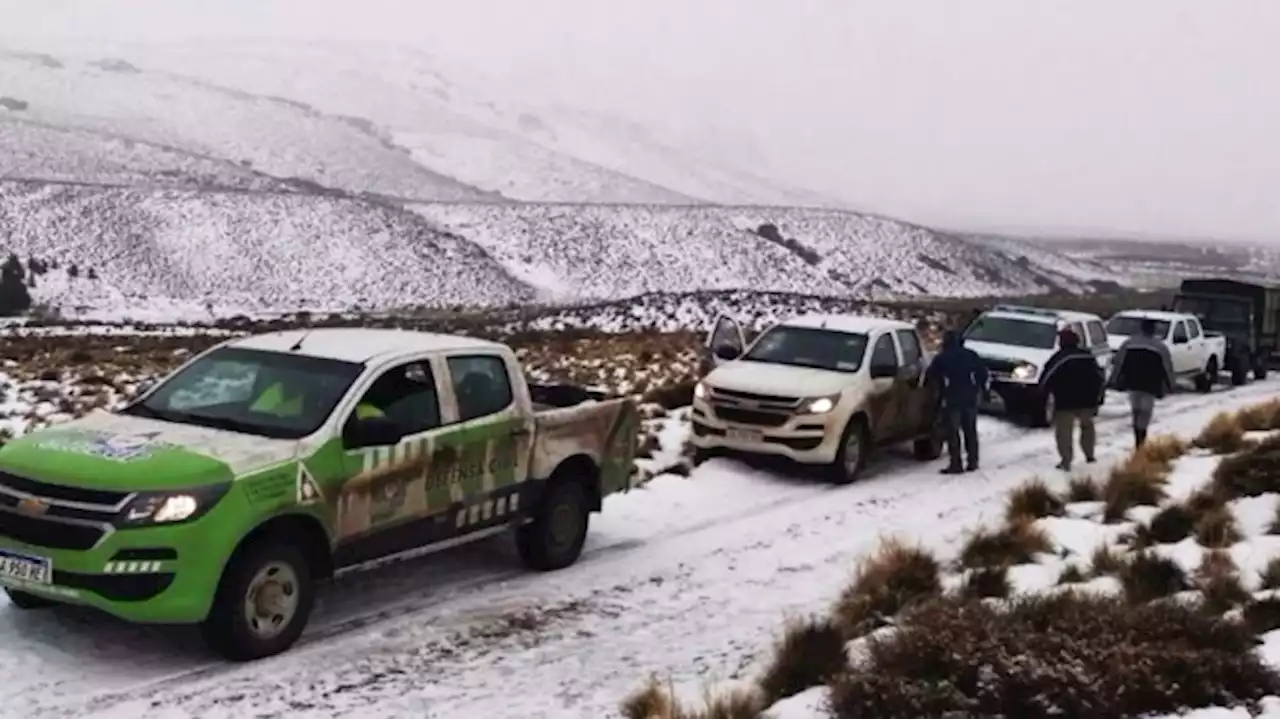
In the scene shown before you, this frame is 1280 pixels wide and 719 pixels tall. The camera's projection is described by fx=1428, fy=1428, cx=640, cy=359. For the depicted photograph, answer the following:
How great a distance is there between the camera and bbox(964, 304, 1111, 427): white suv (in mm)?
20625

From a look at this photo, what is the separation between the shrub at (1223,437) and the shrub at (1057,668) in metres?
8.37

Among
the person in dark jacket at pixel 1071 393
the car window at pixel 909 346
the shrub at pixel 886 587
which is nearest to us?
the shrub at pixel 886 587

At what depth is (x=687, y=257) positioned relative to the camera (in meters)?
97.3

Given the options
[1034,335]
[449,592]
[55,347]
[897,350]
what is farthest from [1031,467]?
[55,347]

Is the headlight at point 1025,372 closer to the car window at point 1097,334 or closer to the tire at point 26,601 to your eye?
the car window at point 1097,334

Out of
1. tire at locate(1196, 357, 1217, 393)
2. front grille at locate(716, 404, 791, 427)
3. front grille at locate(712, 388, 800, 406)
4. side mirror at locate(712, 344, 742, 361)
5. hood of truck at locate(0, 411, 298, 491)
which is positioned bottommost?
tire at locate(1196, 357, 1217, 393)

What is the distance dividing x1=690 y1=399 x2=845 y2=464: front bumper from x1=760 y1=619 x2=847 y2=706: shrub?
666cm

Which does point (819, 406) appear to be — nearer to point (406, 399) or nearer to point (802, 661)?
point (406, 399)

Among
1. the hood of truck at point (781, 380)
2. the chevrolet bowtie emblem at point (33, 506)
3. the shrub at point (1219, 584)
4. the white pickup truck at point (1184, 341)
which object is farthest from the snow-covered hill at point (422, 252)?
the shrub at point (1219, 584)

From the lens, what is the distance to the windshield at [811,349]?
16031mm

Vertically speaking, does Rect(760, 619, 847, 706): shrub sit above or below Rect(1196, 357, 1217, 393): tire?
above

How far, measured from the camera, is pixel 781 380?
15391 millimetres

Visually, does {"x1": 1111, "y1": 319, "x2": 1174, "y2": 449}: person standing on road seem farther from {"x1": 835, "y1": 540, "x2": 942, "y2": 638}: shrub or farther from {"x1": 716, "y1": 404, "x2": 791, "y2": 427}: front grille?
{"x1": 835, "y1": 540, "x2": 942, "y2": 638}: shrub

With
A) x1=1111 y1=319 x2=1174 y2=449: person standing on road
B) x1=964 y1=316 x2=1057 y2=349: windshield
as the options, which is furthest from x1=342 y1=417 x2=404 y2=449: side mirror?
x1=964 y1=316 x2=1057 y2=349: windshield
